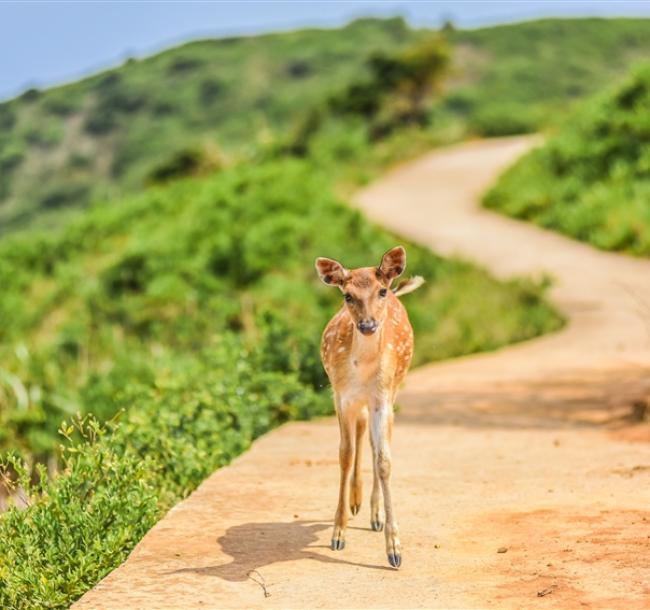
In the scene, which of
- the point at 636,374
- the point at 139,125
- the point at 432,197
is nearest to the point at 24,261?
the point at 432,197

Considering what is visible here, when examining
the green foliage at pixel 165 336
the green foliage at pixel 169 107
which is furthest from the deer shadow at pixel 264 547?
the green foliage at pixel 169 107

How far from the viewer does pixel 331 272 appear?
6293mm

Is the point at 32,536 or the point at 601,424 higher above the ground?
the point at 32,536

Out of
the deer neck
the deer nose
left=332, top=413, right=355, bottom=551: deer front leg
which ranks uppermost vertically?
the deer nose

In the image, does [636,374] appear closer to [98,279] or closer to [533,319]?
[533,319]

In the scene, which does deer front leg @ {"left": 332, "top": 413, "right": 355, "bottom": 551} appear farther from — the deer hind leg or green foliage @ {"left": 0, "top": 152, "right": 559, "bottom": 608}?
green foliage @ {"left": 0, "top": 152, "right": 559, "bottom": 608}

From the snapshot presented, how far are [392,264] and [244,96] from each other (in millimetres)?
67621

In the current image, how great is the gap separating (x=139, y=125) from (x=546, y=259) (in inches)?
1714

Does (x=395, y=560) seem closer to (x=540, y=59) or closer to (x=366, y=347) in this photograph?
(x=366, y=347)

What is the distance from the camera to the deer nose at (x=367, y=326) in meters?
6.03

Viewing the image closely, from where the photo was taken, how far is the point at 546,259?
2166 cm

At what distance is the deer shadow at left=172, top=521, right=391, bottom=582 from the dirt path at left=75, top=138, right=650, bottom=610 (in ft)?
0.04

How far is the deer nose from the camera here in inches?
237

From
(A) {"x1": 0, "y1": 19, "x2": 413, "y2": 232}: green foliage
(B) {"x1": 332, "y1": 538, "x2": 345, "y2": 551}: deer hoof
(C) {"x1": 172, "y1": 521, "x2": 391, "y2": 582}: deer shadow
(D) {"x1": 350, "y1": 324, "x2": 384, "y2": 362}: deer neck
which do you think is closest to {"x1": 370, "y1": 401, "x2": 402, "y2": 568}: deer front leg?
(C) {"x1": 172, "y1": 521, "x2": 391, "y2": 582}: deer shadow
